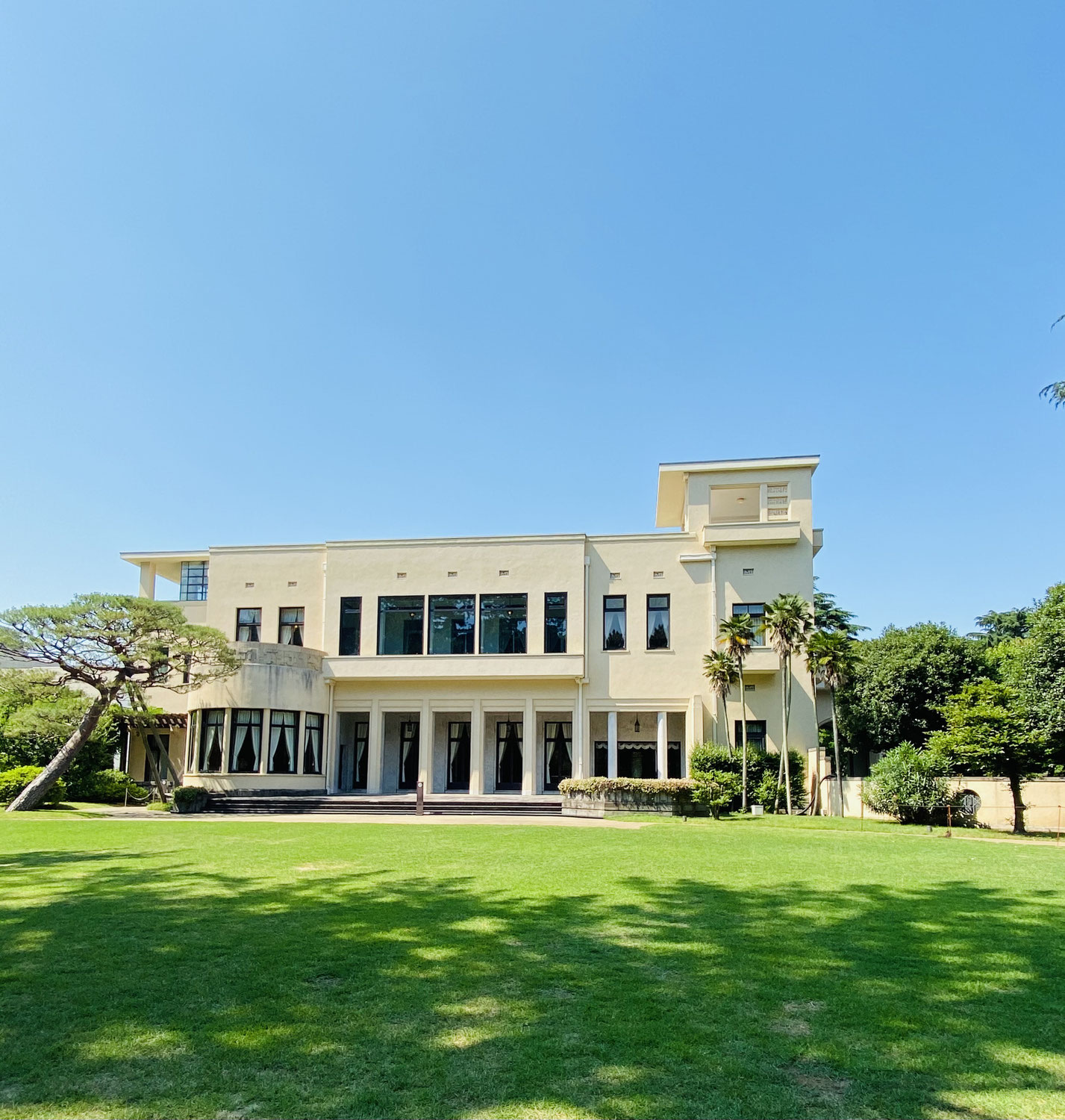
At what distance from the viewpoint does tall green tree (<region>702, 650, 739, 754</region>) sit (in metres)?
28.4

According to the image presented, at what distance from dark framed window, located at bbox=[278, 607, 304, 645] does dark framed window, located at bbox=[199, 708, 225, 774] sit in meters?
4.26

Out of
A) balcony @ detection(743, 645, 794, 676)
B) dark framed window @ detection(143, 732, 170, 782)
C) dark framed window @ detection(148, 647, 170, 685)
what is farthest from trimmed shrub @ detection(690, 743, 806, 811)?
dark framed window @ detection(143, 732, 170, 782)

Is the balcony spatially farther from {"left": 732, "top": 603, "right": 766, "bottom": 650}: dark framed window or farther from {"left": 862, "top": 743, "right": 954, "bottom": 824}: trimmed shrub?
{"left": 862, "top": 743, "right": 954, "bottom": 824}: trimmed shrub

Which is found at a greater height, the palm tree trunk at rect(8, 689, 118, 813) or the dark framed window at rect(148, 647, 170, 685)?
the dark framed window at rect(148, 647, 170, 685)

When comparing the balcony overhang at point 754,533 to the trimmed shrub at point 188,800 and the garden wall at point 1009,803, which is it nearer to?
the garden wall at point 1009,803

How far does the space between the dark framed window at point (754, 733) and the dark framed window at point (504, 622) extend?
24.8 ft

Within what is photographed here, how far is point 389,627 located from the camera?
3262 centimetres

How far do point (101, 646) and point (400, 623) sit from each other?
9849 mm

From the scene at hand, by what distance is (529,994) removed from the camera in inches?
225

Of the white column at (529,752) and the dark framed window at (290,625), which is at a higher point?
the dark framed window at (290,625)

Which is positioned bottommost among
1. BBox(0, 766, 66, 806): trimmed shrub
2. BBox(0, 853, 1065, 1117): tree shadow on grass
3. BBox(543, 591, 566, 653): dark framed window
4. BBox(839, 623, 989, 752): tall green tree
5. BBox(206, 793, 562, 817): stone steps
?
BBox(0, 853, 1065, 1117): tree shadow on grass

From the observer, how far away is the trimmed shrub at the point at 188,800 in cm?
2709

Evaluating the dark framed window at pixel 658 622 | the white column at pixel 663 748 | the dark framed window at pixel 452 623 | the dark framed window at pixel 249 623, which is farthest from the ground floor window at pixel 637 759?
the dark framed window at pixel 249 623

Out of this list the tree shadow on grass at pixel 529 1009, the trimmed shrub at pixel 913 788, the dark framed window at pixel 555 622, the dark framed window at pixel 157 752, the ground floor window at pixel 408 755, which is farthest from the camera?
the dark framed window at pixel 157 752
